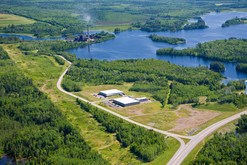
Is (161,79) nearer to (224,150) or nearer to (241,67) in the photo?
(241,67)

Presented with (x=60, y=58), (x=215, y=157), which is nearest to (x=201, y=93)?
(x=215, y=157)

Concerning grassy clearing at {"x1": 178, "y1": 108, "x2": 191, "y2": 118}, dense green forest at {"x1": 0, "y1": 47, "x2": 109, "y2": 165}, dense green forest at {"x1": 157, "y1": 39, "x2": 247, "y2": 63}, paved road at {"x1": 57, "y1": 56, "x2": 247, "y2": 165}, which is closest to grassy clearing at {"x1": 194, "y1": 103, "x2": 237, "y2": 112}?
paved road at {"x1": 57, "y1": 56, "x2": 247, "y2": 165}

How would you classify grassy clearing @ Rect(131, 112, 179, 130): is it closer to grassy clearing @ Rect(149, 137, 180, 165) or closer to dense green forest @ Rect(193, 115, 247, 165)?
grassy clearing @ Rect(149, 137, 180, 165)

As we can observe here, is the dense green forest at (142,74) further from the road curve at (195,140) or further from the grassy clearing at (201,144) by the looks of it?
the grassy clearing at (201,144)

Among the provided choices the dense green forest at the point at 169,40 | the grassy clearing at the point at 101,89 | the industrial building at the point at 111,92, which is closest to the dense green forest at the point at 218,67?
the grassy clearing at the point at 101,89

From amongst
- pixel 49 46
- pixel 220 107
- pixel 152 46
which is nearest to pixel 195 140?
pixel 220 107

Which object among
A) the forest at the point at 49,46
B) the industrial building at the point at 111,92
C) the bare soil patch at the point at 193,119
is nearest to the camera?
the bare soil patch at the point at 193,119
